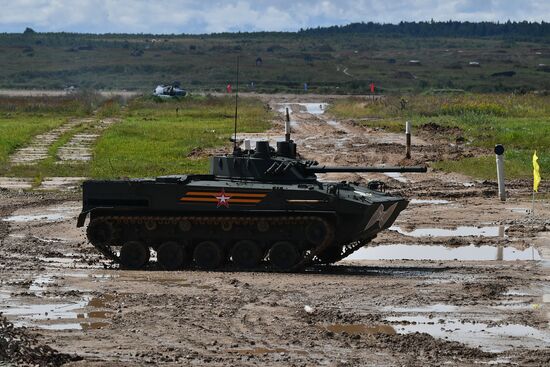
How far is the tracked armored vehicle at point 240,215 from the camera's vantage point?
18.3 meters

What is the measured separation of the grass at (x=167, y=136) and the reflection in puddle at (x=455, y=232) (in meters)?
10.2

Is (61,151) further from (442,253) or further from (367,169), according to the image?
(442,253)

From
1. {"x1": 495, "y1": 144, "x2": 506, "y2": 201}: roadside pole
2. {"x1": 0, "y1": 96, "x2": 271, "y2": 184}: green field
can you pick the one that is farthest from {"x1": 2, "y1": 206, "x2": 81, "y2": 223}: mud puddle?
{"x1": 495, "y1": 144, "x2": 506, "y2": 201}: roadside pole

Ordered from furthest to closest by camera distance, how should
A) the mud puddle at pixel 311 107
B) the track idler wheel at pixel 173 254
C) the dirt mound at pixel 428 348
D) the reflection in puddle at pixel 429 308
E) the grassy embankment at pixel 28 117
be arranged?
the mud puddle at pixel 311 107 < the grassy embankment at pixel 28 117 < the track idler wheel at pixel 173 254 < the reflection in puddle at pixel 429 308 < the dirt mound at pixel 428 348

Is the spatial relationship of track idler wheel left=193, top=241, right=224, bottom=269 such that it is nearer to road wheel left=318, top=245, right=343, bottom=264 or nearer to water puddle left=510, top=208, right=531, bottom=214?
road wheel left=318, top=245, right=343, bottom=264

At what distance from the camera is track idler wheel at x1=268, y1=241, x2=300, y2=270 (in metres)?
18.6

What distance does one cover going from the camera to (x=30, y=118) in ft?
183

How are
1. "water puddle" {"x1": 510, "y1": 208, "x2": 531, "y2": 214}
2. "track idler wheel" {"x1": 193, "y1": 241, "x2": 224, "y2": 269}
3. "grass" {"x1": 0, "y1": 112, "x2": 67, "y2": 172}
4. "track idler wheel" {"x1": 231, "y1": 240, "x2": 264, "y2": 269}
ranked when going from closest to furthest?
"track idler wheel" {"x1": 231, "y1": 240, "x2": 264, "y2": 269} < "track idler wheel" {"x1": 193, "y1": 241, "x2": 224, "y2": 269} < "water puddle" {"x1": 510, "y1": 208, "x2": 531, "y2": 214} < "grass" {"x1": 0, "y1": 112, "x2": 67, "y2": 172}

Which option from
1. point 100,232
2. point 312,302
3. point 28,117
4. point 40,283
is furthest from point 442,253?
point 28,117

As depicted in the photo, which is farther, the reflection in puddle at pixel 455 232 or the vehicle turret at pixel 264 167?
the reflection in puddle at pixel 455 232

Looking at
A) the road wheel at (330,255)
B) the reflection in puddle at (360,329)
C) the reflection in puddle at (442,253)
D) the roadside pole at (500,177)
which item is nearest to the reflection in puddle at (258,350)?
the reflection in puddle at (360,329)

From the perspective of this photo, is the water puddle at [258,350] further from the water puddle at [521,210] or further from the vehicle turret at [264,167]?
the water puddle at [521,210]

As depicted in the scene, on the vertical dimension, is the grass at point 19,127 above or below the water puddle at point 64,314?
above

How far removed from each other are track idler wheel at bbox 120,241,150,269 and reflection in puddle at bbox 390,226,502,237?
530cm
